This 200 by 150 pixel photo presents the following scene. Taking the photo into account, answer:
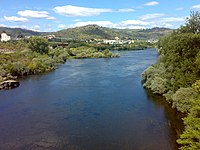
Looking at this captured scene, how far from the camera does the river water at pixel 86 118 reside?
24.4 m

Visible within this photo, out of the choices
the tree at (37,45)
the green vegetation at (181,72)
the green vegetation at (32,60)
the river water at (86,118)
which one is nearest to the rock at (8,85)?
the river water at (86,118)

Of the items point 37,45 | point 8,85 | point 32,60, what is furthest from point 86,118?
point 37,45

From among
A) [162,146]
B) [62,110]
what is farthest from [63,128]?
[162,146]

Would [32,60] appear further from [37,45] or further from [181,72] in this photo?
[181,72]

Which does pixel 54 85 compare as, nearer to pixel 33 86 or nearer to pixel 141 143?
pixel 33 86

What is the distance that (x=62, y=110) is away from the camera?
3353cm

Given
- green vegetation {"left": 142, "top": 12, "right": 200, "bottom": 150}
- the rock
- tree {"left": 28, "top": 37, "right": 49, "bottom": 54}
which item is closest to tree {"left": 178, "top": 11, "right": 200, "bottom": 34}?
green vegetation {"left": 142, "top": 12, "right": 200, "bottom": 150}

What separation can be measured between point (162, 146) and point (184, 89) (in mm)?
9983

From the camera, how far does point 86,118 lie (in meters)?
30.4

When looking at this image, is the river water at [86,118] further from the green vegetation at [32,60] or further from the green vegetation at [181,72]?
the green vegetation at [32,60]

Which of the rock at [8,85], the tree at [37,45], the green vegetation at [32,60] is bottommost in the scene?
the rock at [8,85]

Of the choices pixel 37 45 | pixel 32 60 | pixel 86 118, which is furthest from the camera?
pixel 37 45

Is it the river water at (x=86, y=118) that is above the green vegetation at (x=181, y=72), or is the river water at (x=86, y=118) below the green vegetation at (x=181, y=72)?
below

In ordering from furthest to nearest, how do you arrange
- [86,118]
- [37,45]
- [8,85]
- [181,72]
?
[37,45]
[8,85]
[181,72]
[86,118]
